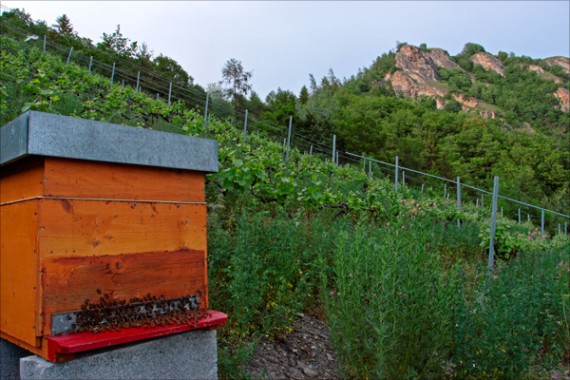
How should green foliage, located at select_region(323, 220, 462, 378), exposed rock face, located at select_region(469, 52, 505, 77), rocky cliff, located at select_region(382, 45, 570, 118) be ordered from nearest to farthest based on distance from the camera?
green foliage, located at select_region(323, 220, 462, 378) < rocky cliff, located at select_region(382, 45, 570, 118) < exposed rock face, located at select_region(469, 52, 505, 77)

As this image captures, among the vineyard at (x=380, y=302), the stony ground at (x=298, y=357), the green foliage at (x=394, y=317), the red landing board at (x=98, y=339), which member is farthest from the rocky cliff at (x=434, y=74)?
the red landing board at (x=98, y=339)

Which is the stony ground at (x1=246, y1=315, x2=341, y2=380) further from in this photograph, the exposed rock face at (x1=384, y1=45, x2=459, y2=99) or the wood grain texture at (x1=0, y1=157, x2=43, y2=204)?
the exposed rock face at (x1=384, y1=45, x2=459, y2=99)

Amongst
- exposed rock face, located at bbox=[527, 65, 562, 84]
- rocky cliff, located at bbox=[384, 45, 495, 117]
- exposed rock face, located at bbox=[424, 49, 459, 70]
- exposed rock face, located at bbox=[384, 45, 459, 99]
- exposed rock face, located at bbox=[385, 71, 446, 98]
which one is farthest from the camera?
exposed rock face, located at bbox=[424, 49, 459, 70]

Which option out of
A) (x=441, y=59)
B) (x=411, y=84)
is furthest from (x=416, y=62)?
(x=411, y=84)

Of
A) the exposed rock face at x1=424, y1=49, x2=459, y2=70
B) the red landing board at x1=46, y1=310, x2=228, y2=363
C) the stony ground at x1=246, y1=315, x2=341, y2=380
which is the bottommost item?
the stony ground at x1=246, y1=315, x2=341, y2=380

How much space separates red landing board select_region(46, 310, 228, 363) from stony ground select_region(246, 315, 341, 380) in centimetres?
96

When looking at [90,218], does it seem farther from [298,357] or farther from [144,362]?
[298,357]

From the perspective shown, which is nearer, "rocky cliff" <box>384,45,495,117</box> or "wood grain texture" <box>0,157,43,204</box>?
"wood grain texture" <box>0,157,43,204</box>

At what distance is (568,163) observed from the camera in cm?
4834

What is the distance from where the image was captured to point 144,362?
2.07 metres

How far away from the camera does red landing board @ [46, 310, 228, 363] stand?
1771 mm

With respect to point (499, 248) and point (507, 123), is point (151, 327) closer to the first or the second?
point (499, 248)

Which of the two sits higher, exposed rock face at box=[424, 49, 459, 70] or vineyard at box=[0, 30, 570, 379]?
exposed rock face at box=[424, 49, 459, 70]

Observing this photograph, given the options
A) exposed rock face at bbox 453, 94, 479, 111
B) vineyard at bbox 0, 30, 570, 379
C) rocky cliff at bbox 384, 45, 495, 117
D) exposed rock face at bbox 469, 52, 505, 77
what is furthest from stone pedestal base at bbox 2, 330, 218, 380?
exposed rock face at bbox 469, 52, 505, 77
